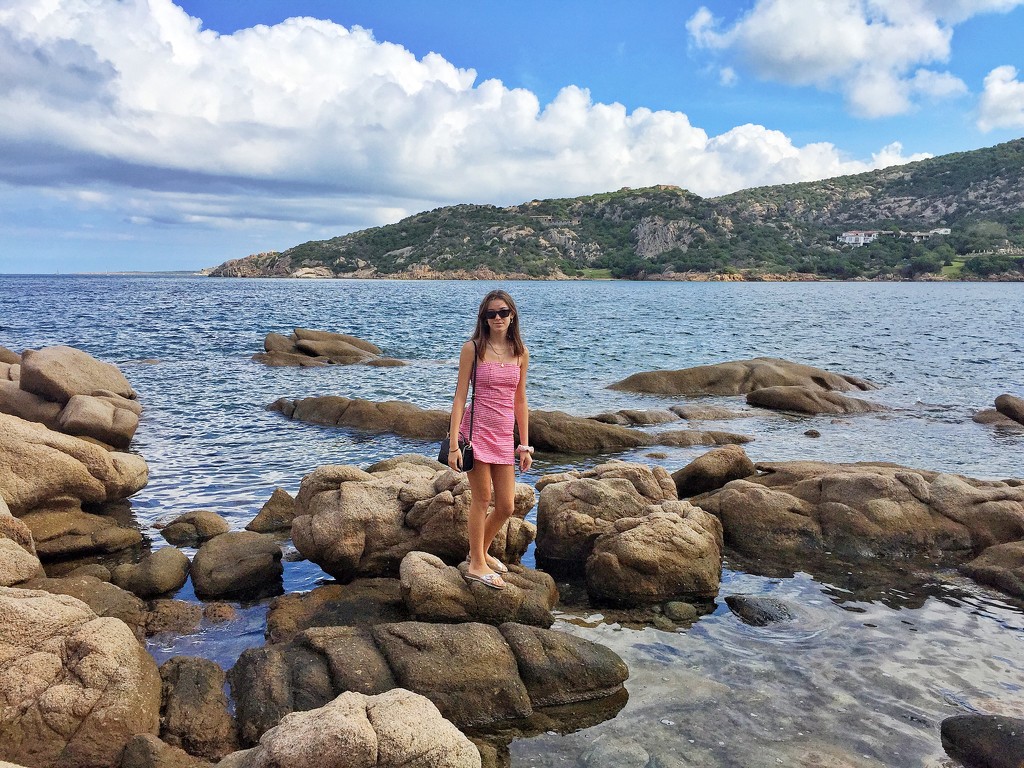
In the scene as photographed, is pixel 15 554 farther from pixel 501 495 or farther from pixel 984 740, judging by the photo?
pixel 984 740

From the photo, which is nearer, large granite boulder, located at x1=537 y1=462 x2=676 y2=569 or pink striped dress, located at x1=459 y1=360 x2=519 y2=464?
pink striped dress, located at x1=459 y1=360 x2=519 y2=464

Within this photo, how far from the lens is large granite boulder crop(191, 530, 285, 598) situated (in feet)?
31.1

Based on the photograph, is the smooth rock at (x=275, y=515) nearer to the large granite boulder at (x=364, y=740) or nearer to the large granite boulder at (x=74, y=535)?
the large granite boulder at (x=74, y=535)

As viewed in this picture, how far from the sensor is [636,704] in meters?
7.18

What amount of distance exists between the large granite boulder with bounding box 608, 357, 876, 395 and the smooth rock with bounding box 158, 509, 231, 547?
1907 centimetres

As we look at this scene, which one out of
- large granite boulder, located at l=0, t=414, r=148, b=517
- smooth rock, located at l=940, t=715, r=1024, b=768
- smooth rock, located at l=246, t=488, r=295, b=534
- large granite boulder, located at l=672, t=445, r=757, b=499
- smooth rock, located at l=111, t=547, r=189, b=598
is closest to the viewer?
smooth rock, located at l=940, t=715, r=1024, b=768

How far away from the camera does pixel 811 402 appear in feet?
81.5

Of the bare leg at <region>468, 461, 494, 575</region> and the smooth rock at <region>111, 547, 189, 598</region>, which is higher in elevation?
the bare leg at <region>468, 461, 494, 575</region>

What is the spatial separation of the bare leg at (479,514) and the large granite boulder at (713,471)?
258 inches

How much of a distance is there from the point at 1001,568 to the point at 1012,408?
47.3ft

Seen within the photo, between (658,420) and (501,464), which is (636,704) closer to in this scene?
(501,464)

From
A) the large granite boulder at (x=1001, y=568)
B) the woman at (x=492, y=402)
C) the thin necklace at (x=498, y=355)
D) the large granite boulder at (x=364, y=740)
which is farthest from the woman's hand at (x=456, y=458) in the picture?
the large granite boulder at (x=1001, y=568)

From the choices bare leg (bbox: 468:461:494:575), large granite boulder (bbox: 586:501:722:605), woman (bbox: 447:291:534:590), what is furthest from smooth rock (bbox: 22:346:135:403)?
large granite boulder (bbox: 586:501:722:605)

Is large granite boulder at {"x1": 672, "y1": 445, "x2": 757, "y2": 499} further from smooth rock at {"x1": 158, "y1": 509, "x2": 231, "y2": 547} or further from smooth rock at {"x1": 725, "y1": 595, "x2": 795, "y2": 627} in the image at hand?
smooth rock at {"x1": 158, "y1": 509, "x2": 231, "y2": 547}
